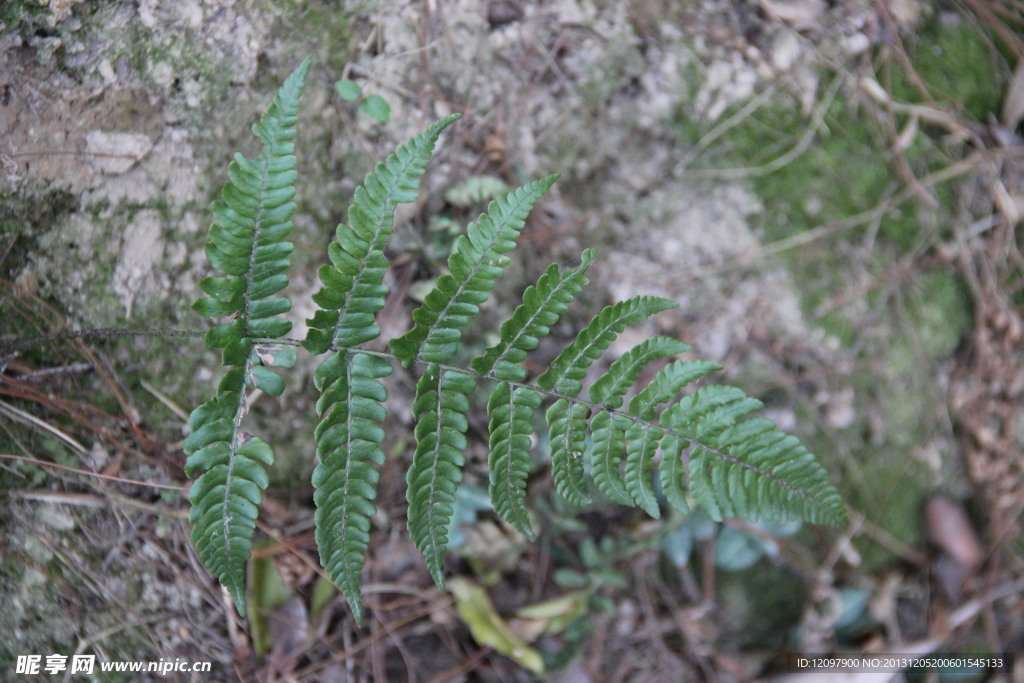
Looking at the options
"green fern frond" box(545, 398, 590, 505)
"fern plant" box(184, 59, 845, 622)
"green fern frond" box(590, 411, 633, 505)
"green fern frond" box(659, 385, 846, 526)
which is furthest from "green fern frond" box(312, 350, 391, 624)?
"green fern frond" box(659, 385, 846, 526)

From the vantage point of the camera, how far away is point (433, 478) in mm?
1599

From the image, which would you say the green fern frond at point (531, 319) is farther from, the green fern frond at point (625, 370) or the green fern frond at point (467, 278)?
the green fern frond at point (625, 370)

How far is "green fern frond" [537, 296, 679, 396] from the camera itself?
1.67 meters

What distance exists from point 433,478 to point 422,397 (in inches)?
8.1

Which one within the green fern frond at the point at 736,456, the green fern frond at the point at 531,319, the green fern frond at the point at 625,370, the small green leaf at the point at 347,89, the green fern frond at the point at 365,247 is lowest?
the green fern frond at the point at 736,456

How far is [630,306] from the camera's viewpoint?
5.50 ft

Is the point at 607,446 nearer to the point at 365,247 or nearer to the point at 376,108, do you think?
the point at 365,247

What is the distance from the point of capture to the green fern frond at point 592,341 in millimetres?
1674

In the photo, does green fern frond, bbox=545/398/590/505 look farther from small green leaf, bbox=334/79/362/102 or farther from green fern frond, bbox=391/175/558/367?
small green leaf, bbox=334/79/362/102

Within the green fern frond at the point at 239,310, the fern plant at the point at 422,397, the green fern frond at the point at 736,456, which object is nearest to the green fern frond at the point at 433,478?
the fern plant at the point at 422,397

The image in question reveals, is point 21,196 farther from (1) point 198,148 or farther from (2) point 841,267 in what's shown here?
(2) point 841,267

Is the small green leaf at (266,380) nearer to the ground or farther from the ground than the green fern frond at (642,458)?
farther from the ground

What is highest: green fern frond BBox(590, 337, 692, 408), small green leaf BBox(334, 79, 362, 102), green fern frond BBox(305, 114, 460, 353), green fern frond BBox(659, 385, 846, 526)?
small green leaf BBox(334, 79, 362, 102)

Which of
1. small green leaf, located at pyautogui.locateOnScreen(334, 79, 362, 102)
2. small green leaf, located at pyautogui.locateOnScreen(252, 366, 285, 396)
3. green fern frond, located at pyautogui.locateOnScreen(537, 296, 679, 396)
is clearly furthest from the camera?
small green leaf, located at pyautogui.locateOnScreen(334, 79, 362, 102)
